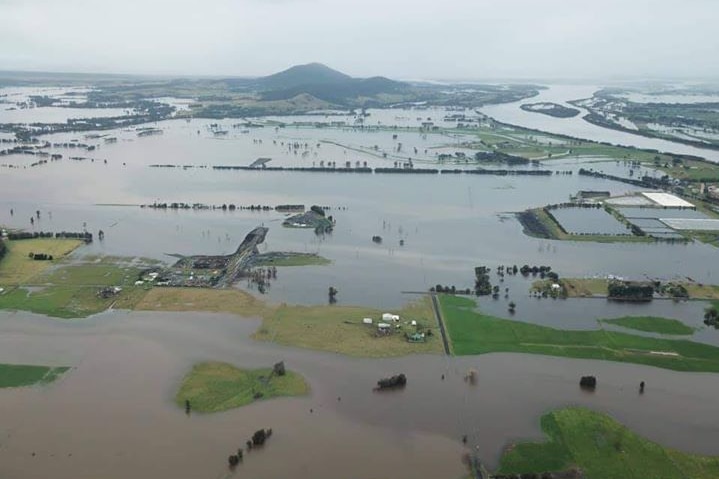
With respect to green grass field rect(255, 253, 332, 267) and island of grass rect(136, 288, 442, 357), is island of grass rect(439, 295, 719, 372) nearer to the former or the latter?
island of grass rect(136, 288, 442, 357)

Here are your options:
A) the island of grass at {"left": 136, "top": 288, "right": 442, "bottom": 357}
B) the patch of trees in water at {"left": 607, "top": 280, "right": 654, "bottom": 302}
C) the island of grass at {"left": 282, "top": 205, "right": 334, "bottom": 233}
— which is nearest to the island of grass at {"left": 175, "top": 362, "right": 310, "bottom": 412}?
the island of grass at {"left": 136, "top": 288, "right": 442, "bottom": 357}

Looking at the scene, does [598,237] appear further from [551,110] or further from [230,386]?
[551,110]

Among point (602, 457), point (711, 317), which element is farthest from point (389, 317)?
point (711, 317)

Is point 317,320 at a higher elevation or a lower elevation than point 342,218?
lower

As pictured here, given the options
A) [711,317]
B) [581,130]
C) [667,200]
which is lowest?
[711,317]

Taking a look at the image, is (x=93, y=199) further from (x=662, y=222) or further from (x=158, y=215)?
(x=662, y=222)

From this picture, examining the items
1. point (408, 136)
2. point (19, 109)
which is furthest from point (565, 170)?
point (19, 109)

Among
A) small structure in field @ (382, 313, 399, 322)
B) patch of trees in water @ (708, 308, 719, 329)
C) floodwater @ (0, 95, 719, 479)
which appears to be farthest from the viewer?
patch of trees in water @ (708, 308, 719, 329)

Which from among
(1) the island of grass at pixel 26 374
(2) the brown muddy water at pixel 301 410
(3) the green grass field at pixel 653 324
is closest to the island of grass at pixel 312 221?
(2) the brown muddy water at pixel 301 410
